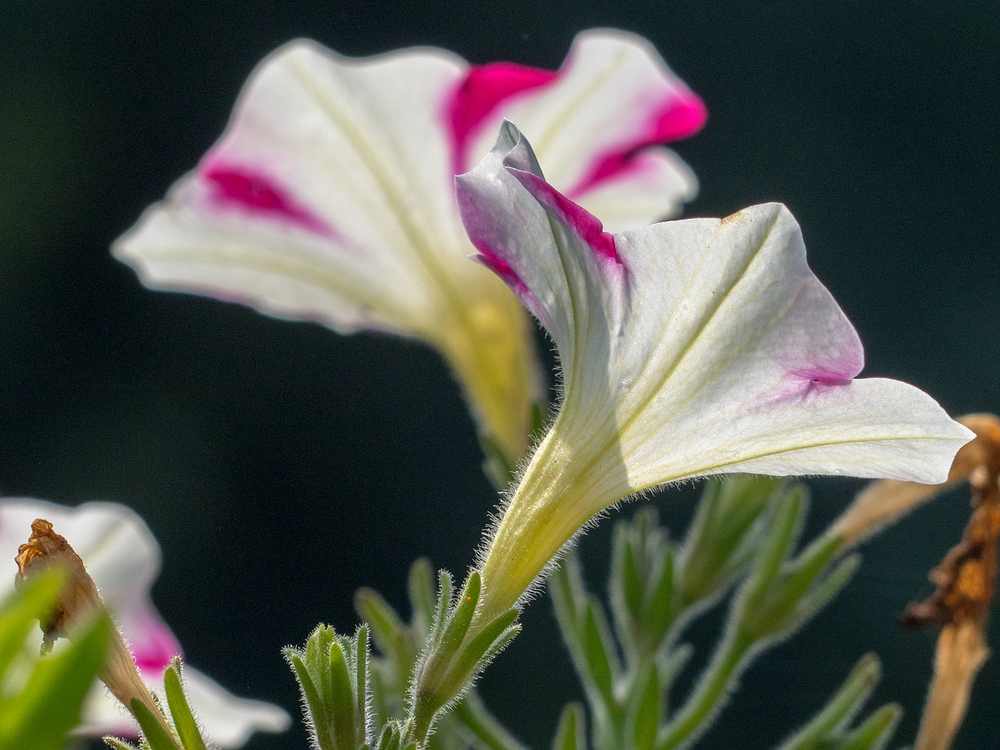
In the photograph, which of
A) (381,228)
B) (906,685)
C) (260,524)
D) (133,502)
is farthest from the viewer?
(260,524)

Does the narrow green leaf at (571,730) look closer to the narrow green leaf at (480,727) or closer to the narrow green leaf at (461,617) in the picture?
the narrow green leaf at (480,727)

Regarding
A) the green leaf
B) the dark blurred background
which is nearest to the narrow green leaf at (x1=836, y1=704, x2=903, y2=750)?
the green leaf

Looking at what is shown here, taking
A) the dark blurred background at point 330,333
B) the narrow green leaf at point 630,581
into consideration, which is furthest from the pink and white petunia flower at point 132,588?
the dark blurred background at point 330,333

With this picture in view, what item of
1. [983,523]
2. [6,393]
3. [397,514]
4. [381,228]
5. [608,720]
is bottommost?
[397,514]

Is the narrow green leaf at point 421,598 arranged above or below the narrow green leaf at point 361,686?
below

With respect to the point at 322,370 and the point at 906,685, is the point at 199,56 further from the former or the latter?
the point at 906,685

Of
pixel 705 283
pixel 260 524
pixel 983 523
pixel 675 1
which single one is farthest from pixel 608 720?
pixel 675 1

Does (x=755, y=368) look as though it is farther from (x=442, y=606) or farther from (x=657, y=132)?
(x=657, y=132)
